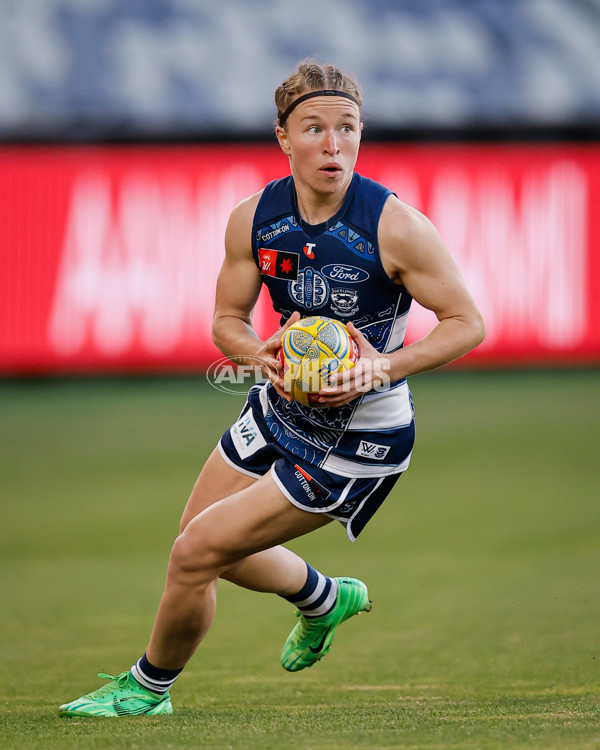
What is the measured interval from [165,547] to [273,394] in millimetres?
3268

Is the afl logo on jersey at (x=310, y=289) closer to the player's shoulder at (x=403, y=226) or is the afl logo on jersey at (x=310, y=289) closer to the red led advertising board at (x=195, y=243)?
the player's shoulder at (x=403, y=226)

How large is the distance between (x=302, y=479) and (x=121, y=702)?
1.17m

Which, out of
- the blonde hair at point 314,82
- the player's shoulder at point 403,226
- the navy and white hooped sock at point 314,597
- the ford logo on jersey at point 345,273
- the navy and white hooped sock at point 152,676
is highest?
the blonde hair at point 314,82

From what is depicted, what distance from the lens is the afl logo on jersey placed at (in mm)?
4375

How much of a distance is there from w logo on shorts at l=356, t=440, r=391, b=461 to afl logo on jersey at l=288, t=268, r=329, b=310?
572mm

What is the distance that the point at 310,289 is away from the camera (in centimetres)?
440

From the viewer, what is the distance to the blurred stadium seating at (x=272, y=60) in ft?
52.9

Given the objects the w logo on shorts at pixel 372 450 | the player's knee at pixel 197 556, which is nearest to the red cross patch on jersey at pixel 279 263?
the w logo on shorts at pixel 372 450

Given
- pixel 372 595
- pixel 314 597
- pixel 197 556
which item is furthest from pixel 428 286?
pixel 372 595

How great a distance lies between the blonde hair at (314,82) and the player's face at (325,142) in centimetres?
5

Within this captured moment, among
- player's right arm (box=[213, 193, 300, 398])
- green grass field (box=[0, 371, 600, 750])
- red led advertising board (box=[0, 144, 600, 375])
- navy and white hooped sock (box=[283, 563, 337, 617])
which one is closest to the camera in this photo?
green grass field (box=[0, 371, 600, 750])

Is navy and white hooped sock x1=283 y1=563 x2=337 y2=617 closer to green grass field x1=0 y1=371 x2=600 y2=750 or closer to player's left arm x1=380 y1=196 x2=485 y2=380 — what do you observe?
green grass field x1=0 y1=371 x2=600 y2=750

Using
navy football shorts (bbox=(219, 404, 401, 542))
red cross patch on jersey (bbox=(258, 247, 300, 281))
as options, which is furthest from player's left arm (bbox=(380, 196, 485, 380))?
navy football shorts (bbox=(219, 404, 401, 542))

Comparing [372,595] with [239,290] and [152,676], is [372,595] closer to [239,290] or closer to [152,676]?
[152,676]
